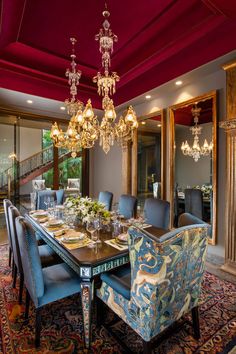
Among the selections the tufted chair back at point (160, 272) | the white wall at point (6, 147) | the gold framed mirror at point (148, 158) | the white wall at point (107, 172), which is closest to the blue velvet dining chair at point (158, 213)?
the tufted chair back at point (160, 272)

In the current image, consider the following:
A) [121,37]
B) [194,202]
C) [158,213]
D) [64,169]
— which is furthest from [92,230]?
[64,169]

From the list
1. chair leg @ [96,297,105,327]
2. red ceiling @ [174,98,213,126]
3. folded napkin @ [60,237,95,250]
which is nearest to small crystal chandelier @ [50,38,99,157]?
folded napkin @ [60,237,95,250]

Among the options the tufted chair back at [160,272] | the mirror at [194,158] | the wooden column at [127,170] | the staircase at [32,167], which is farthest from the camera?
the staircase at [32,167]

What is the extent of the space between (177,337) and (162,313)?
0.62 metres

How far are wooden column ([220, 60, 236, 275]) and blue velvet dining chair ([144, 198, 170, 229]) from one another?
37.4 inches

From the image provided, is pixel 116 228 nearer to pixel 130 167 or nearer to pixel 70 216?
pixel 70 216

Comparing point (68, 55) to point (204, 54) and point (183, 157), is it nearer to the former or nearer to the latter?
point (204, 54)

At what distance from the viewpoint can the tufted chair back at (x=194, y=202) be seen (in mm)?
3605

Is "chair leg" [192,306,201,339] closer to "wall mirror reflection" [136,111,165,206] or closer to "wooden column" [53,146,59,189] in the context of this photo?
"wall mirror reflection" [136,111,165,206]

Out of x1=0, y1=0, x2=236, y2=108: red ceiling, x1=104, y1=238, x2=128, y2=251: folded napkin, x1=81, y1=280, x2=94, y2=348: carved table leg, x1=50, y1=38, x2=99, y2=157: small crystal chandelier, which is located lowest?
x1=81, y1=280, x2=94, y2=348: carved table leg

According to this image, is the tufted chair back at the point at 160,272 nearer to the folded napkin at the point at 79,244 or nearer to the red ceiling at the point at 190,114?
the folded napkin at the point at 79,244

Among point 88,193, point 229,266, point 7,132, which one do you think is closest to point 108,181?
point 88,193

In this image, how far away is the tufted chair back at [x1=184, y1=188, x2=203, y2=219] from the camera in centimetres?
361

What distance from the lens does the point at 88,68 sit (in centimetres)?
383
